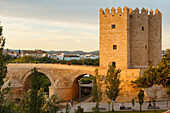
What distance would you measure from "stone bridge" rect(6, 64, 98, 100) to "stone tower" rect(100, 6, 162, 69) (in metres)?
3.59

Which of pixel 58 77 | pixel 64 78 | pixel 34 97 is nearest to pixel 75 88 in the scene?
pixel 64 78

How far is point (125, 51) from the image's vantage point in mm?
25891

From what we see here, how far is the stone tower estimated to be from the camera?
2612 centimetres

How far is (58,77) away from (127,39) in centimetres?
1256

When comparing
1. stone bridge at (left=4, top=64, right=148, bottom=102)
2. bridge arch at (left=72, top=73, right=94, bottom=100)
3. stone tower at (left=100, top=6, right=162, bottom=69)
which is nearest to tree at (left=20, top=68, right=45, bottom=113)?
stone bridge at (left=4, top=64, right=148, bottom=102)

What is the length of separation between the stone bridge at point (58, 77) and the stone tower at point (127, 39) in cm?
359

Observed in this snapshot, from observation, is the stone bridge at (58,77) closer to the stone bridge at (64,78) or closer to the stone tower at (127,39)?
the stone bridge at (64,78)

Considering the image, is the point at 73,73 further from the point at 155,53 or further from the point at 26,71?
the point at 155,53

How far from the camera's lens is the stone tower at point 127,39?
26.1 metres

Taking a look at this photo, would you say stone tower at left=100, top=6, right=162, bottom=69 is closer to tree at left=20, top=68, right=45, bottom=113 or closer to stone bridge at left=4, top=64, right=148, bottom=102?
stone bridge at left=4, top=64, right=148, bottom=102

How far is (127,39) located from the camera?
26062mm

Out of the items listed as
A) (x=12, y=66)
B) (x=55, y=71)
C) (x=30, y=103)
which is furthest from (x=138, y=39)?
(x=12, y=66)

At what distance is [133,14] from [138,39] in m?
3.47

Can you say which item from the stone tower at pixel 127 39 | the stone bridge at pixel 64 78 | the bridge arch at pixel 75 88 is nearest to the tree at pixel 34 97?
the stone bridge at pixel 64 78
